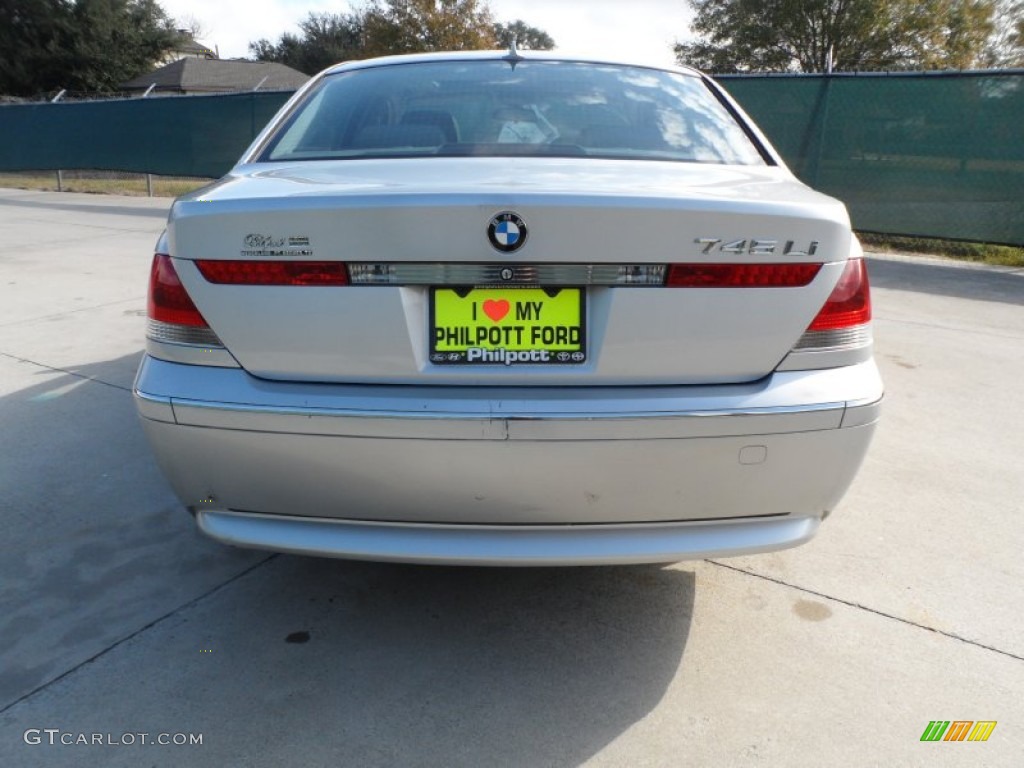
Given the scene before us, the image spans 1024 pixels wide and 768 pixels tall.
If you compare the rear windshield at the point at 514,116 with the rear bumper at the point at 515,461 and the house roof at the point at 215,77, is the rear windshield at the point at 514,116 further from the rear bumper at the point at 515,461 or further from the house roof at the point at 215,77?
the house roof at the point at 215,77

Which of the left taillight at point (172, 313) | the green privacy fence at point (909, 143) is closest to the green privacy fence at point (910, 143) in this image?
the green privacy fence at point (909, 143)

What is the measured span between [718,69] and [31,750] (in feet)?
108

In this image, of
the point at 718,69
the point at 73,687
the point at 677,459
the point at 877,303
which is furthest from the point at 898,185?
the point at 718,69

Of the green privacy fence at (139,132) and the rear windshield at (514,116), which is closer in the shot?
the rear windshield at (514,116)

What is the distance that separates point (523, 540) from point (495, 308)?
57cm

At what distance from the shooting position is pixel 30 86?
4306 centimetres

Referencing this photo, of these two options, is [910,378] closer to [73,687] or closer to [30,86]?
[73,687]

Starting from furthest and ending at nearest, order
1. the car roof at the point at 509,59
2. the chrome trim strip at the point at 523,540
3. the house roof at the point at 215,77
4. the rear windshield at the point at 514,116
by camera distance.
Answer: the house roof at the point at 215,77, the car roof at the point at 509,59, the rear windshield at the point at 514,116, the chrome trim strip at the point at 523,540

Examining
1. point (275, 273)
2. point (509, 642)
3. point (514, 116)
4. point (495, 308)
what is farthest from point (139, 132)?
point (495, 308)

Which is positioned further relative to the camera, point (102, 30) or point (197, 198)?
point (102, 30)

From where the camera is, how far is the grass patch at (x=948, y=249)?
9.13m

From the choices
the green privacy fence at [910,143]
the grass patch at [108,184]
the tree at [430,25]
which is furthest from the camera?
the tree at [430,25]

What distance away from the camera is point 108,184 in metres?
19.7

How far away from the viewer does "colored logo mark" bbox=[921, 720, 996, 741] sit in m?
2.10
